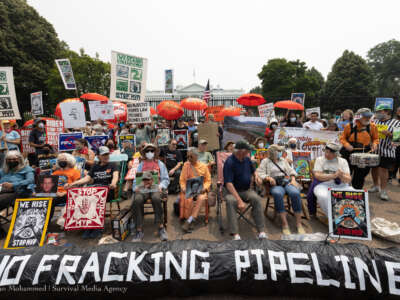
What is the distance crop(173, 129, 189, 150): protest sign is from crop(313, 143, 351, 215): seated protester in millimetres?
3730

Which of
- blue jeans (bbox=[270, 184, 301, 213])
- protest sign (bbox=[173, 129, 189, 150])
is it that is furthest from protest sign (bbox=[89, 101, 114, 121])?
blue jeans (bbox=[270, 184, 301, 213])

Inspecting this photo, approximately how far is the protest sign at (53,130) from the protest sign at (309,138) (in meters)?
6.58

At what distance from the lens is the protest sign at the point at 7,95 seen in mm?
5297

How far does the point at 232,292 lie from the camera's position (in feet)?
7.34

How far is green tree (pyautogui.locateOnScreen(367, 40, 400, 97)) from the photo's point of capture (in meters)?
46.2

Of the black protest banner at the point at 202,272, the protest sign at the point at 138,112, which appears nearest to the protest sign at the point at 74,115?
the protest sign at the point at 138,112

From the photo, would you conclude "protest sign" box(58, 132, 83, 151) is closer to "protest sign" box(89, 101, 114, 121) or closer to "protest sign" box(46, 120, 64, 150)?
"protest sign" box(46, 120, 64, 150)

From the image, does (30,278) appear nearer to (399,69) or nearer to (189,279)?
(189,279)

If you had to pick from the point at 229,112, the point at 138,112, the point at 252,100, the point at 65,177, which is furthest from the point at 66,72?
the point at 252,100

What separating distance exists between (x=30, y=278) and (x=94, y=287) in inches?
25.6

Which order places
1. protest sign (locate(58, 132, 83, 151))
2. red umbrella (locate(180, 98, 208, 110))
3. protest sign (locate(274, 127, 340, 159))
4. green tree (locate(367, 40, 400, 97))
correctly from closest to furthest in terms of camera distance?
protest sign (locate(274, 127, 340, 159)) < protest sign (locate(58, 132, 83, 151)) < red umbrella (locate(180, 98, 208, 110)) < green tree (locate(367, 40, 400, 97))

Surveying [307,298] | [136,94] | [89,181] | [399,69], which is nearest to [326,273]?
[307,298]

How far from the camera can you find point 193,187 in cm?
375

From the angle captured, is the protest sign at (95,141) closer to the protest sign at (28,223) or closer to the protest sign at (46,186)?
the protest sign at (46,186)
